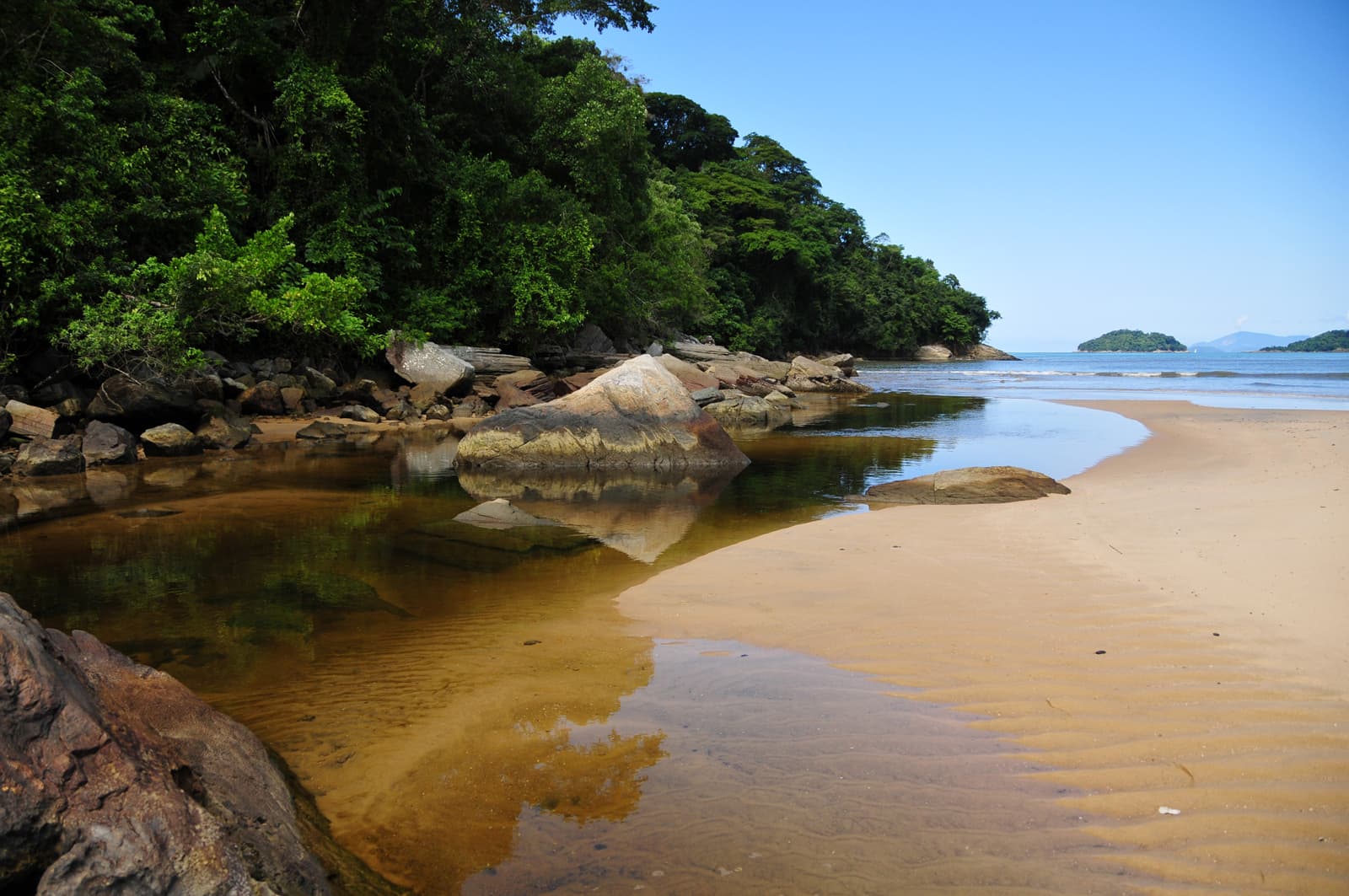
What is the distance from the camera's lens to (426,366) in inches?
882

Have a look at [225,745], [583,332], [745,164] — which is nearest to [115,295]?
[225,745]

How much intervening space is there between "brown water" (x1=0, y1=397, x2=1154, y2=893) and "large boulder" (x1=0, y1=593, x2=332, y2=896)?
65 cm

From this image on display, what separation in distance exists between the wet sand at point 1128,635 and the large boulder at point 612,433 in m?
5.36

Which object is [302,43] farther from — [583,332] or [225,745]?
[225,745]

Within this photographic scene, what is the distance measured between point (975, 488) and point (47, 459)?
12990 mm

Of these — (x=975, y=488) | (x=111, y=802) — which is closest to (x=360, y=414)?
(x=975, y=488)

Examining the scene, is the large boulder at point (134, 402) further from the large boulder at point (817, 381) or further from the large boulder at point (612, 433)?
the large boulder at point (817, 381)

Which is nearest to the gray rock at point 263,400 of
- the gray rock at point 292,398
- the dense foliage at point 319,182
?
the gray rock at point 292,398

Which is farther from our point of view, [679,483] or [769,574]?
[679,483]

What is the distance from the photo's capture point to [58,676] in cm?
256

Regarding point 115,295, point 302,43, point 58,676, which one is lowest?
point 58,676

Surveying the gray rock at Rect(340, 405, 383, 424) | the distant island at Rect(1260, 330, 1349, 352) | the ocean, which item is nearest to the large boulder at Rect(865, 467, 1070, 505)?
the gray rock at Rect(340, 405, 383, 424)

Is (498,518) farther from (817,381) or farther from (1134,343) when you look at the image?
(1134,343)

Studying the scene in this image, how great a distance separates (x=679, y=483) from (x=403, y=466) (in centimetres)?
480
